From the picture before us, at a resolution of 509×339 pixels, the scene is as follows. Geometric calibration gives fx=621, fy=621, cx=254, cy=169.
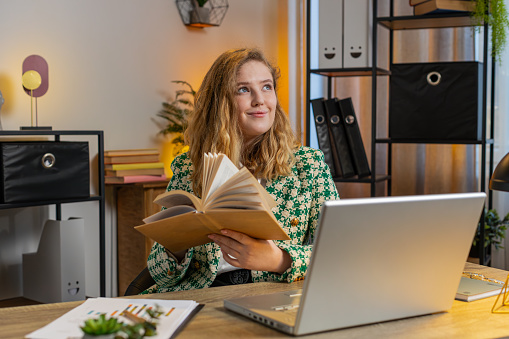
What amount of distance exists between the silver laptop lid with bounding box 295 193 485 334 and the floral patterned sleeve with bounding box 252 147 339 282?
2.14ft

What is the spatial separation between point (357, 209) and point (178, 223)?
0.41 meters

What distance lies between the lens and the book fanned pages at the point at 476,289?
1309mm

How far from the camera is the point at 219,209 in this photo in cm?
118

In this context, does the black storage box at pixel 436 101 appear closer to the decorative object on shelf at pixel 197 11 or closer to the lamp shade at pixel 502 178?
the decorative object on shelf at pixel 197 11

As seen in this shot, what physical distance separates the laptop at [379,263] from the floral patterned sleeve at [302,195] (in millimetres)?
626

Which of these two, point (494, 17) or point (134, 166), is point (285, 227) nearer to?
point (134, 166)

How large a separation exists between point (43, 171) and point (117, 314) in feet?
5.08

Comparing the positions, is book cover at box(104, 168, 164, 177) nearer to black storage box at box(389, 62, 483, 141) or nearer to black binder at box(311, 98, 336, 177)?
black binder at box(311, 98, 336, 177)

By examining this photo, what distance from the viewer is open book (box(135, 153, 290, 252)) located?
1.18 metres

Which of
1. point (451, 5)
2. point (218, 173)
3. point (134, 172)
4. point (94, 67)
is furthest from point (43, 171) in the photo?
point (451, 5)

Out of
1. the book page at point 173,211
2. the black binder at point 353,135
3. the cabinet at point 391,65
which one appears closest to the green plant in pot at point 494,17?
the cabinet at point 391,65

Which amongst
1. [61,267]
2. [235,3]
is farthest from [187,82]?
[61,267]

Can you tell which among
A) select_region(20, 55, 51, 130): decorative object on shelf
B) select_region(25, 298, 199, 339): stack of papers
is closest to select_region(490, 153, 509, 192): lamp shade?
select_region(25, 298, 199, 339): stack of papers

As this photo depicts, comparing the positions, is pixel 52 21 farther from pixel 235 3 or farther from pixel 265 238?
pixel 265 238
